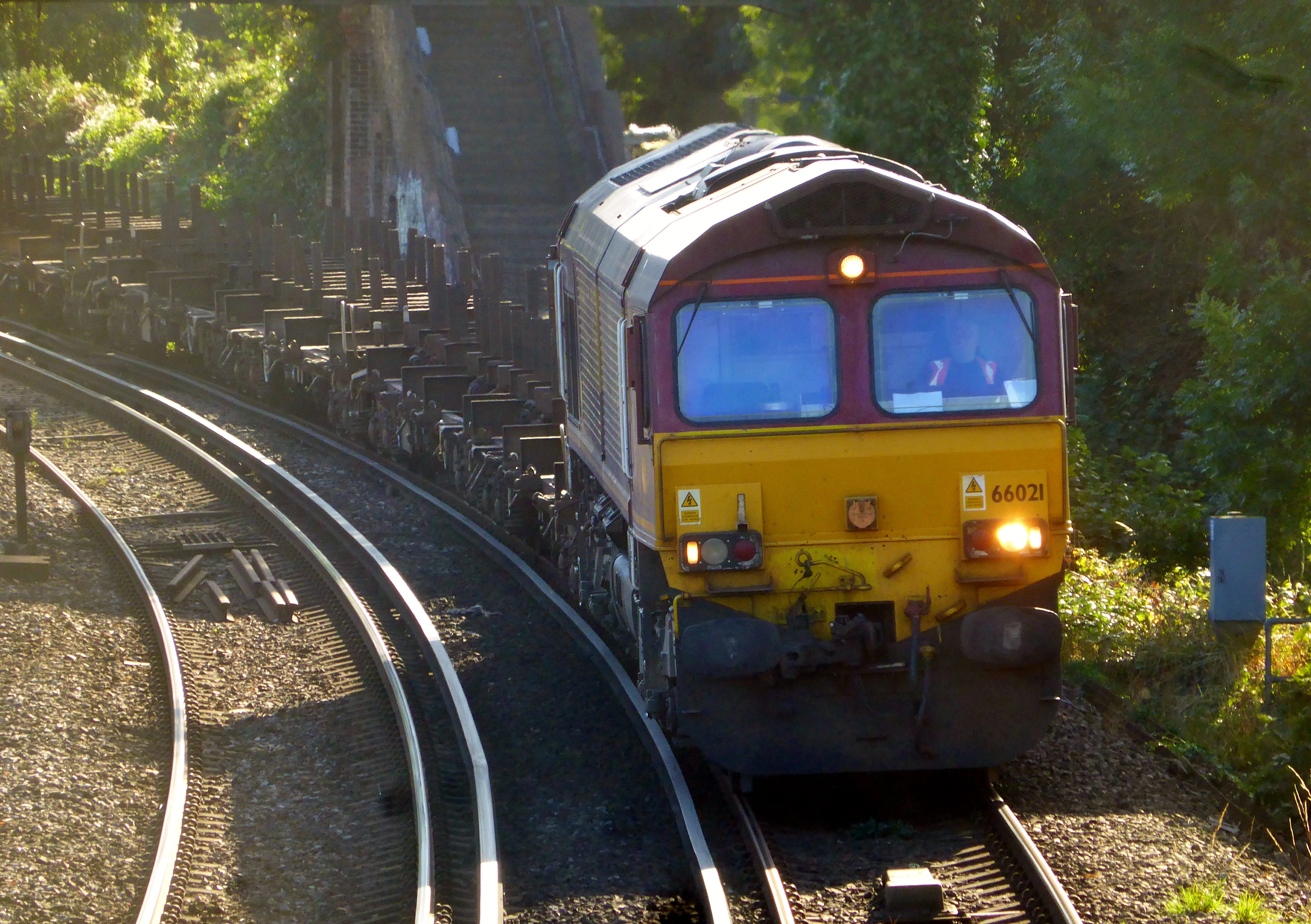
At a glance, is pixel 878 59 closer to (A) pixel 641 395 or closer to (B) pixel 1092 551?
(B) pixel 1092 551

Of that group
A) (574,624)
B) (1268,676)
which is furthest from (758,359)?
(574,624)

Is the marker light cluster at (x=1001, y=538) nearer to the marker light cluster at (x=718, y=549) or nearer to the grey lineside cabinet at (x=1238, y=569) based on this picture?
the marker light cluster at (x=718, y=549)

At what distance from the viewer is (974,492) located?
7094 millimetres

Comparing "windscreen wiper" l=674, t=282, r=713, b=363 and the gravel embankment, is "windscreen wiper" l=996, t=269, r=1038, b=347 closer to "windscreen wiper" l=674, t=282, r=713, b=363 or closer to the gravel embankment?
"windscreen wiper" l=674, t=282, r=713, b=363

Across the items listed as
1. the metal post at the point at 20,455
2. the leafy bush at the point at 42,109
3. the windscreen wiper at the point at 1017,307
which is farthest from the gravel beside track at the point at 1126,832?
the leafy bush at the point at 42,109

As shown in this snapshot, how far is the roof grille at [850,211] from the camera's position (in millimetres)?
7082

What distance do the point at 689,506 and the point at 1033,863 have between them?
2.13 metres

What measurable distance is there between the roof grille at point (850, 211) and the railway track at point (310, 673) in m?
3.13

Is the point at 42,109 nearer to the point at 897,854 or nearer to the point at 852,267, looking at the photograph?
the point at 852,267

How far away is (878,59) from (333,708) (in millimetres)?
14896

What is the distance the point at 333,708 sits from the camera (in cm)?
932

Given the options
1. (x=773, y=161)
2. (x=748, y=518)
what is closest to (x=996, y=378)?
(x=748, y=518)

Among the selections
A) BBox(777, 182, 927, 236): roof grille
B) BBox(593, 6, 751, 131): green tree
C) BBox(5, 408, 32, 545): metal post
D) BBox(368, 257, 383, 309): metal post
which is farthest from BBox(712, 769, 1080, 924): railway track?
BBox(593, 6, 751, 131): green tree

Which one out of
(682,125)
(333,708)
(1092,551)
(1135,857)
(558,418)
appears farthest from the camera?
(682,125)
